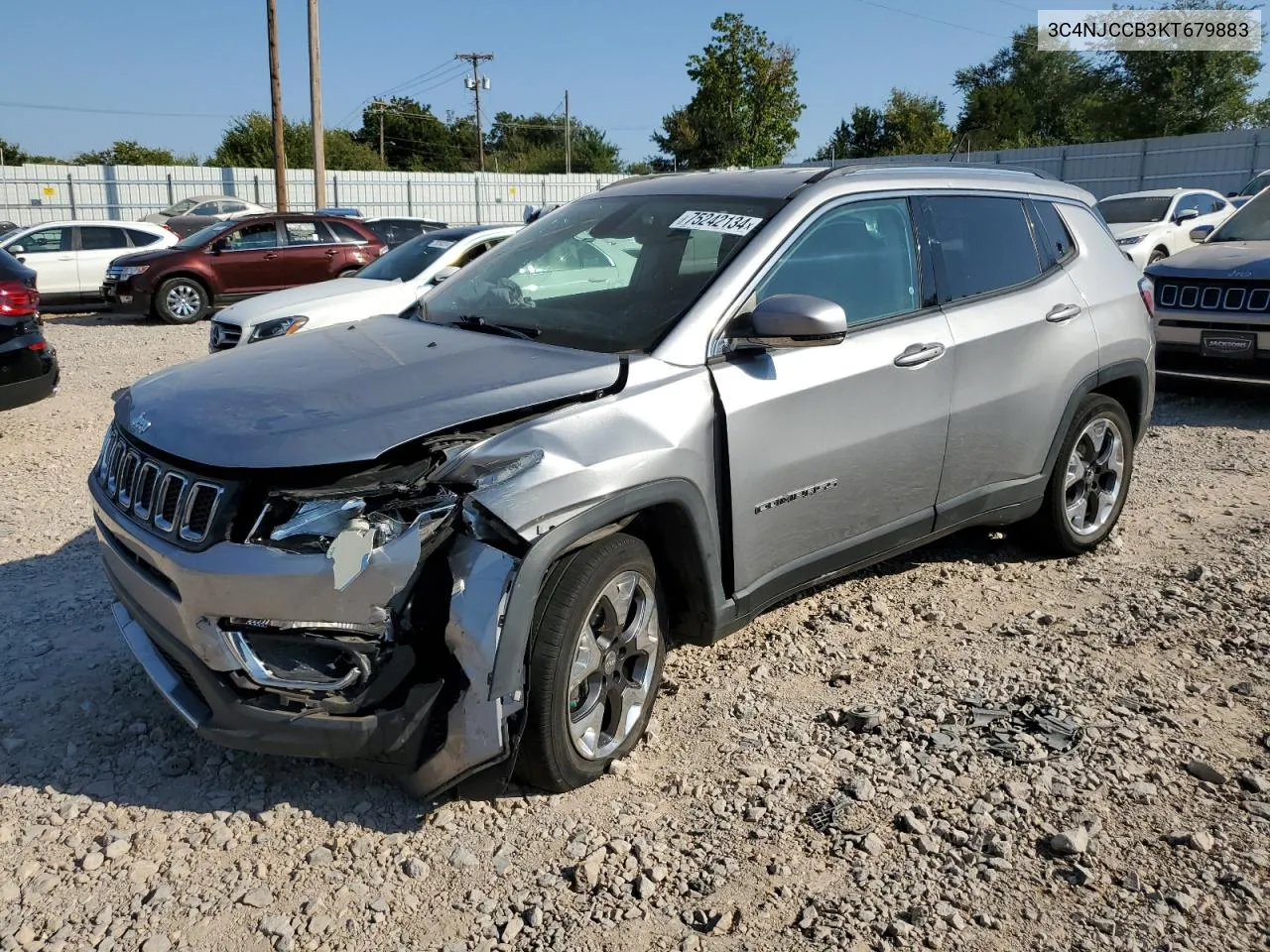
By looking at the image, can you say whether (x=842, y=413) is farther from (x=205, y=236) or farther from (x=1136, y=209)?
(x=205, y=236)

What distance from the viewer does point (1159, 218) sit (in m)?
15.2

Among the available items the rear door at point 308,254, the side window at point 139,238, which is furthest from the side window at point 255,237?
the side window at point 139,238

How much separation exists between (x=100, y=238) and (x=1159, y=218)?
53.6 feet

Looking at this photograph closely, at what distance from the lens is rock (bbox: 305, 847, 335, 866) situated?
2.88 meters

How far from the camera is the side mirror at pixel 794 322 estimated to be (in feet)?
10.8

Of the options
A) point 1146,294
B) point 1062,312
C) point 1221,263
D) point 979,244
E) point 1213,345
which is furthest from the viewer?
point 1221,263

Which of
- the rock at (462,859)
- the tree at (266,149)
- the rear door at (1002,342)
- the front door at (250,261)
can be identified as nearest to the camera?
the rock at (462,859)

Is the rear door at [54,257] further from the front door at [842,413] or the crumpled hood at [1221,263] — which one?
the front door at [842,413]

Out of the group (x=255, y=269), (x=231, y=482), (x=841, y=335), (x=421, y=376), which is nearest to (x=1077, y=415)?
(x=841, y=335)

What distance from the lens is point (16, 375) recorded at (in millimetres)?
7289

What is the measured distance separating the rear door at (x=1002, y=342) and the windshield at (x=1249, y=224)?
235 inches

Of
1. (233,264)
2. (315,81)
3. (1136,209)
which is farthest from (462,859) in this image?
(315,81)

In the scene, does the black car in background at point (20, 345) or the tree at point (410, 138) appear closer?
the black car in background at point (20, 345)

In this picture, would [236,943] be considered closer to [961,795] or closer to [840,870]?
[840,870]
